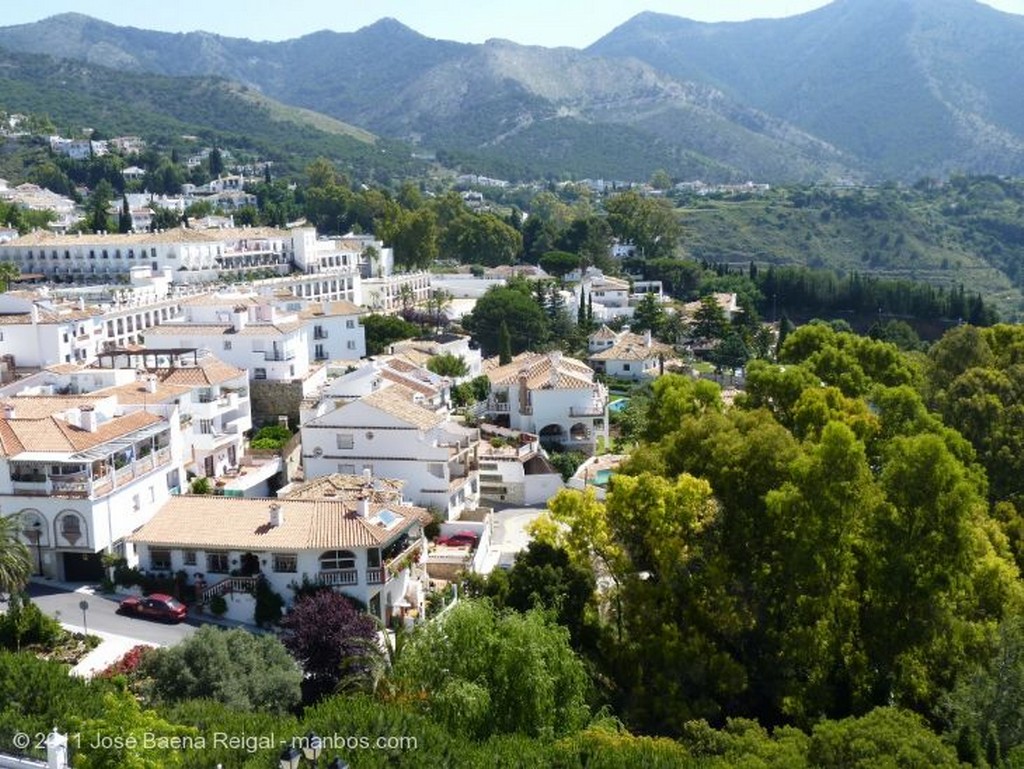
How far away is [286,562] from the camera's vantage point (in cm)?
2845

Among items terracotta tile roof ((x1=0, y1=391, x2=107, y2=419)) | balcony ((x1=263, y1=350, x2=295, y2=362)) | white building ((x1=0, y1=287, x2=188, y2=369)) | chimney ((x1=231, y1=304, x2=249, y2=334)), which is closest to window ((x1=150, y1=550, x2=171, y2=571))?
terracotta tile roof ((x1=0, y1=391, x2=107, y2=419))

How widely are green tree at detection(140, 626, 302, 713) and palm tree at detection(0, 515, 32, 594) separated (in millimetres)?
4651

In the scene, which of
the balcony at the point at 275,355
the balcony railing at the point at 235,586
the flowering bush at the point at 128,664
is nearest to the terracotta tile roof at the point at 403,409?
the balcony at the point at 275,355

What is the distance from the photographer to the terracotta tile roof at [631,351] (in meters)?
67.6

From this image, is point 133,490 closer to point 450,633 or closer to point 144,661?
point 144,661

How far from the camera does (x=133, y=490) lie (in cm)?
3127

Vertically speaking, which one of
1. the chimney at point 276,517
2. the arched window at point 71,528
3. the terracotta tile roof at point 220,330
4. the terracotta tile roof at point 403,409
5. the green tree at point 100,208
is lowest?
the arched window at point 71,528

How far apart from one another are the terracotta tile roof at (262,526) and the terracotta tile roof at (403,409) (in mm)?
6506

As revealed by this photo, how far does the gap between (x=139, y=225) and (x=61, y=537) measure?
7763 centimetres

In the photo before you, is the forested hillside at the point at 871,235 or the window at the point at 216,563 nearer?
the window at the point at 216,563

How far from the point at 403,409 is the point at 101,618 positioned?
1333 centimetres

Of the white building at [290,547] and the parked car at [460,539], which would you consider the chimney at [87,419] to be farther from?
the parked car at [460,539]

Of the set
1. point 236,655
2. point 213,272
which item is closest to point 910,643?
point 236,655

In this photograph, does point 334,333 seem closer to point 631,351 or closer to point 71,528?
point 631,351
